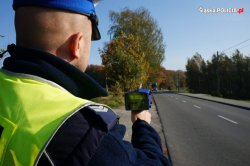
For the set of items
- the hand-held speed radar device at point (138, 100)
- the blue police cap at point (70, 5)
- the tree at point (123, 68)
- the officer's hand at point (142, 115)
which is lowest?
the officer's hand at point (142, 115)

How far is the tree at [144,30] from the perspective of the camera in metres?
A: 47.7

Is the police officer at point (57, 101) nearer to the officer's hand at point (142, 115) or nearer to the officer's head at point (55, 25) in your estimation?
the officer's head at point (55, 25)

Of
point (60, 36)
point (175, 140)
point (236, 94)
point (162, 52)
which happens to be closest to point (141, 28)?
point (162, 52)

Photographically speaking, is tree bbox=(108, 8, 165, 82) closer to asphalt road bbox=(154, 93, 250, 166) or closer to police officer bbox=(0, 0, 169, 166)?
asphalt road bbox=(154, 93, 250, 166)

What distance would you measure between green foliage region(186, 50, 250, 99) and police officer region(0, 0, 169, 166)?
2326 inches

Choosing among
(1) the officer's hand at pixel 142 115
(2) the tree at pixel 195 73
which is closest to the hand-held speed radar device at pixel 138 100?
(1) the officer's hand at pixel 142 115

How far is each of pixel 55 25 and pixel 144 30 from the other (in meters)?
48.0

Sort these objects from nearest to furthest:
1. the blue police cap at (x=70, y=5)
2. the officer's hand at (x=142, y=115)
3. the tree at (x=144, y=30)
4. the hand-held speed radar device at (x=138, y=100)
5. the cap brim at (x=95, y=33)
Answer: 1. the blue police cap at (x=70, y=5)
2. the cap brim at (x=95, y=33)
3. the officer's hand at (x=142, y=115)
4. the hand-held speed radar device at (x=138, y=100)
5. the tree at (x=144, y=30)

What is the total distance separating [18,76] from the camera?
1312 millimetres

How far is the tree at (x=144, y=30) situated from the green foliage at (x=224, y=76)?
1470 cm

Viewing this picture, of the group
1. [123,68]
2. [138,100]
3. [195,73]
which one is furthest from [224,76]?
[138,100]

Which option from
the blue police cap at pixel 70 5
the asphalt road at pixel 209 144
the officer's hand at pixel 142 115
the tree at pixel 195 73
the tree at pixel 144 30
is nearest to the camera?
the blue police cap at pixel 70 5

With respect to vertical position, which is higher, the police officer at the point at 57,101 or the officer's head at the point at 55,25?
the officer's head at the point at 55,25

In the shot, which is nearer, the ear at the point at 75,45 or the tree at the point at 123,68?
the ear at the point at 75,45
